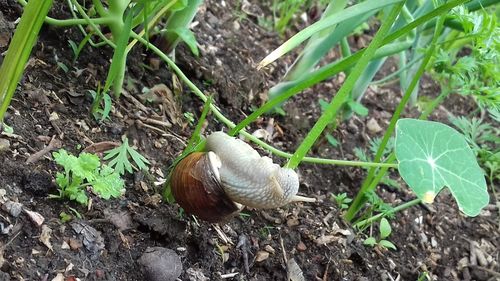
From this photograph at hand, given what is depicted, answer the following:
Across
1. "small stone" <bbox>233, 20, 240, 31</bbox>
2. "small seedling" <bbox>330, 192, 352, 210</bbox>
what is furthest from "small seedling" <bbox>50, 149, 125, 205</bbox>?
"small stone" <bbox>233, 20, 240, 31</bbox>

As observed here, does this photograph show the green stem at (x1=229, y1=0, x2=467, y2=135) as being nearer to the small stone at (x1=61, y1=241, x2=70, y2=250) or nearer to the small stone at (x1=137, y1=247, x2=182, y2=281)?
the small stone at (x1=137, y1=247, x2=182, y2=281)

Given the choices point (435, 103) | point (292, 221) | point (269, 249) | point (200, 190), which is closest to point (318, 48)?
point (435, 103)

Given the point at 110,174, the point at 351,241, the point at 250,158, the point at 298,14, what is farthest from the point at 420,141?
the point at 298,14

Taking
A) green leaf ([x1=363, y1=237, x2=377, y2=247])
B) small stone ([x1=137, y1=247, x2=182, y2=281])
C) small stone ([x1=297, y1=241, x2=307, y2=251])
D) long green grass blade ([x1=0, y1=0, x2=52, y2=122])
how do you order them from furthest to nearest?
Answer: 1. green leaf ([x1=363, y1=237, x2=377, y2=247])
2. small stone ([x1=297, y1=241, x2=307, y2=251])
3. small stone ([x1=137, y1=247, x2=182, y2=281])
4. long green grass blade ([x1=0, y1=0, x2=52, y2=122])

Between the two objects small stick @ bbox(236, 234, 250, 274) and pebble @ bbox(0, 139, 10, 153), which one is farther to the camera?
small stick @ bbox(236, 234, 250, 274)

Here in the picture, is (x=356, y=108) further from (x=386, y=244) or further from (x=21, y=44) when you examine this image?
(x=21, y=44)

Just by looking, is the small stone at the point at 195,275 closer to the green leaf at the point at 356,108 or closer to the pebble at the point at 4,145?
the pebble at the point at 4,145

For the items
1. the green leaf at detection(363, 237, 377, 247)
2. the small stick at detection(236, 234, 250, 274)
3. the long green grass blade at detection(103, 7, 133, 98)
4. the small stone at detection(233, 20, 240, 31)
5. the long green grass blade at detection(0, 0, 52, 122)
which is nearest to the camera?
the long green grass blade at detection(0, 0, 52, 122)
